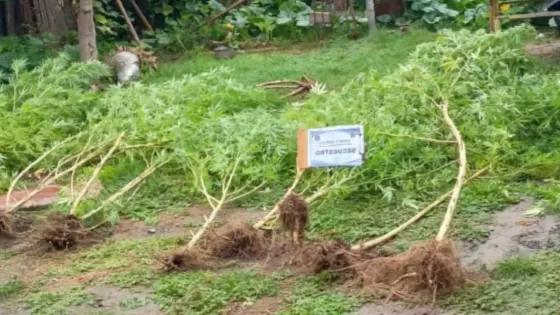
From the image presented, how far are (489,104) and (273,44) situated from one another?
5.51m

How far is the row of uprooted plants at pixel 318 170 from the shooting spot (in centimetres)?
425

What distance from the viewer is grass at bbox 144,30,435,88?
8.26 m

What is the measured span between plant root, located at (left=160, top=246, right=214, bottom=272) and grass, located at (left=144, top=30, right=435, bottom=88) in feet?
12.7

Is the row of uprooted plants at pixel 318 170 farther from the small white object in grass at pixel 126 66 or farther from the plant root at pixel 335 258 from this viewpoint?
the small white object in grass at pixel 126 66

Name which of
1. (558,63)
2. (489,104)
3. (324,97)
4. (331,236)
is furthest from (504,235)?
(558,63)

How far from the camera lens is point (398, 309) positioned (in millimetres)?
3543

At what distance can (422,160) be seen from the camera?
501 centimetres

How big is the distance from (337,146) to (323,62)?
4384 mm

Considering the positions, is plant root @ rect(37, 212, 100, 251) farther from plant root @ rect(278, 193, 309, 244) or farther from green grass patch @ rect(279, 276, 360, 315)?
green grass patch @ rect(279, 276, 360, 315)

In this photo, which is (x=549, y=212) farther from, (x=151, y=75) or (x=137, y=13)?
(x=137, y=13)

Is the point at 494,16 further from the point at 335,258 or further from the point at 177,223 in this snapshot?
the point at 335,258

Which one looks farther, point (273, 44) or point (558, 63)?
point (273, 44)

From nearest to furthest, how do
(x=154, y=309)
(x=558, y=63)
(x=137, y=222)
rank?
1. (x=154, y=309)
2. (x=137, y=222)
3. (x=558, y=63)

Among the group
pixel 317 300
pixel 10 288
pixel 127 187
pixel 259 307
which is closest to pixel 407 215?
pixel 317 300
